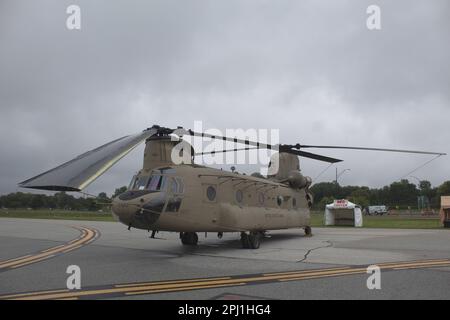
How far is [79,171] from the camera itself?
7.59 meters

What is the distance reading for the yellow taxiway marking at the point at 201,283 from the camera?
24.1ft

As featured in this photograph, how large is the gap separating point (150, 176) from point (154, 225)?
1660 mm

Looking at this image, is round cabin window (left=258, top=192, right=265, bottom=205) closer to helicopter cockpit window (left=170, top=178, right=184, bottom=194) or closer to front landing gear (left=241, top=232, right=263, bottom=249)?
front landing gear (left=241, top=232, right=263, bottom=249)

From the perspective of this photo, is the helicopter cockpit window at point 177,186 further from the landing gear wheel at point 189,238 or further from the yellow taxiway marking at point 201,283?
the yellow taxiway marking at point 201,283

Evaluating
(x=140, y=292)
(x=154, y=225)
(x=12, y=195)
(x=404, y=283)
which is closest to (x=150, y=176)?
(x=154, y=225)

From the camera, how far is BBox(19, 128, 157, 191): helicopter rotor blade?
7.13 metres

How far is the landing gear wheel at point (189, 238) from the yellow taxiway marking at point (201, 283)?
705 centimetres

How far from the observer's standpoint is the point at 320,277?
8.84 meters

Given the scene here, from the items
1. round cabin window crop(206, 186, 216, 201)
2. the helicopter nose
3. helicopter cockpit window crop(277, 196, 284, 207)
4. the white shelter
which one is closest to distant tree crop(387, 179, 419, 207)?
the white shelter

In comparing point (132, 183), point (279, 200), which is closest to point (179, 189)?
point (132, 183)

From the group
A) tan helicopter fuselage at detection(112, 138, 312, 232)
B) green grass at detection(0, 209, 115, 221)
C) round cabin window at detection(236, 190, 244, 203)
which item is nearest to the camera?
tan helicopter fuselage at detection(112, 138, 312, 232)

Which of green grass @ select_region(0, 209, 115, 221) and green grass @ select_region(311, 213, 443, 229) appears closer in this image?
green grass @ select_region(311, 213, 443, 229)

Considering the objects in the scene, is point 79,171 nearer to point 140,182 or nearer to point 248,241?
point 140,182
